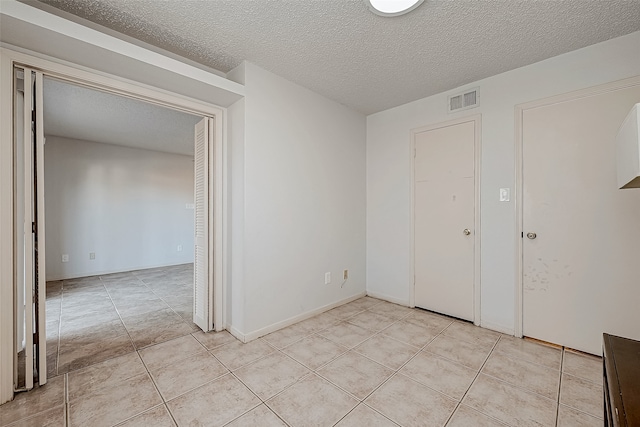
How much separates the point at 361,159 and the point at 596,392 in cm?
296

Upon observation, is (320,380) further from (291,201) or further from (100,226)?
(100,226)

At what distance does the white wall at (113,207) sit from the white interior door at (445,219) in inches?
212

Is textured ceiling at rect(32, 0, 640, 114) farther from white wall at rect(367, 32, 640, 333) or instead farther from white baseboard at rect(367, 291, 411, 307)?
white baseboard at rect(367, 291, 411, 307)

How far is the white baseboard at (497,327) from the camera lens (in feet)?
8.14

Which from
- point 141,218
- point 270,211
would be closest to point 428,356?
point 270,211

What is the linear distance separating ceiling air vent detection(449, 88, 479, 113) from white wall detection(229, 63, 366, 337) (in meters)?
1.17

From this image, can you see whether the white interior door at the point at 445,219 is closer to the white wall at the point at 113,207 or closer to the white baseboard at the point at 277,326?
the white baseboard at the point at 277,326

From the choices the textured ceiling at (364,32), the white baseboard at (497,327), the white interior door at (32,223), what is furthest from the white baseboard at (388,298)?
the white interior door at (32,223)

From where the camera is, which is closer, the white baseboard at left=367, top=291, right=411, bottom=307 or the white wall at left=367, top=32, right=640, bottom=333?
the white wall at left=367, top=32, right=640, bottom=333

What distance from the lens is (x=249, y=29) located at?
6.32ft

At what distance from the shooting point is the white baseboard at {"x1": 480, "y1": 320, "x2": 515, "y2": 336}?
248 centimetres

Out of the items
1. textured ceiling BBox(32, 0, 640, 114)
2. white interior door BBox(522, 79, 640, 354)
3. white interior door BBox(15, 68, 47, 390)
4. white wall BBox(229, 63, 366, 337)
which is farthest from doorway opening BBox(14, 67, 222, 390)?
white interior door BBox(522, 79, 640, 354)

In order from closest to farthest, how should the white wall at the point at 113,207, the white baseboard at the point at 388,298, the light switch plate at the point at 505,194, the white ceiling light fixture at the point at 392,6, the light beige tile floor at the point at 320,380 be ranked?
the light beige tile floor at the point at 320,380, the white ceiling light fixture at the point at 392,6, the light switch plate at the point at 505,194, the white baseboard at the point at 388,298, the white wall at the point at 113,207

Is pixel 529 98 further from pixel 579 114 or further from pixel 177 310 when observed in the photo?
pixel 177 310
